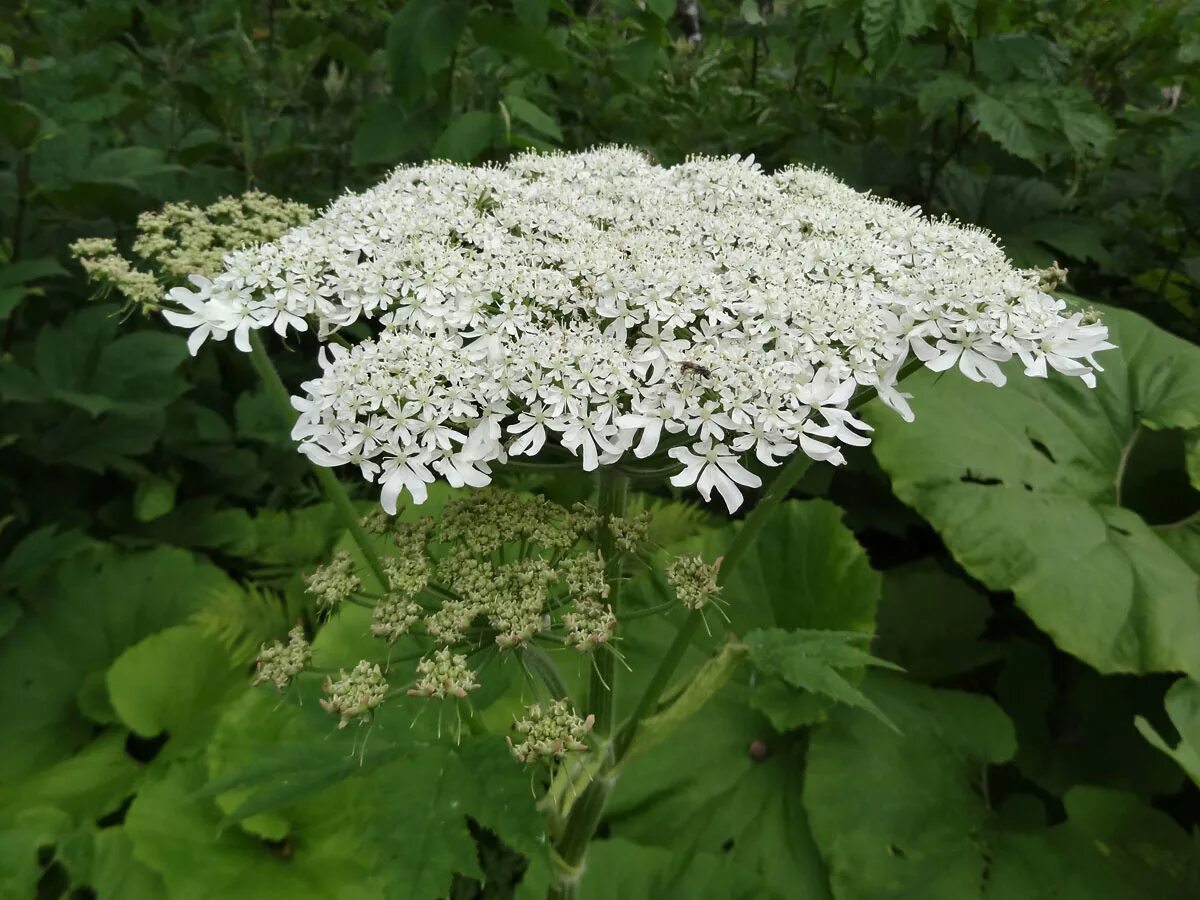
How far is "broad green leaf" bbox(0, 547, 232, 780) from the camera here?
2521 mm

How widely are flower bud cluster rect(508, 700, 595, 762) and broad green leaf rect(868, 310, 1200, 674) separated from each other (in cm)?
146

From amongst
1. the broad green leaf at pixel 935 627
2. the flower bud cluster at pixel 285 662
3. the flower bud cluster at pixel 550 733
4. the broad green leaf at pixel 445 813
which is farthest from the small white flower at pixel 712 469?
the broad green leaf at pixel 935 627

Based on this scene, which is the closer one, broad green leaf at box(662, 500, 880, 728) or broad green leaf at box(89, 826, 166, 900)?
broad green leaf at box(89, 826, 166, 900)

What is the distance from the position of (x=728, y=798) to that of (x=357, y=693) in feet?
5.30

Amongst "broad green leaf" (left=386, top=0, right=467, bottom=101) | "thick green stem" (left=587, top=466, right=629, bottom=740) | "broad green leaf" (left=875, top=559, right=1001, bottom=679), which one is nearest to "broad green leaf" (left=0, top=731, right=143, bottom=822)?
"thick green stem" (left=587, top=466, right=629, bottom=740)

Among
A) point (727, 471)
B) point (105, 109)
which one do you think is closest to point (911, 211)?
point (727, 471)

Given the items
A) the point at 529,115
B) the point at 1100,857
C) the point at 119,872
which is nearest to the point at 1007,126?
the point at 529,115

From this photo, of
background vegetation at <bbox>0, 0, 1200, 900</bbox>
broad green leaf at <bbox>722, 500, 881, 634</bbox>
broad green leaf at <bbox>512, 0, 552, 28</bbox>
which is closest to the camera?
background vegetation at <bbox>0, 0, 1200, 900</bbox>

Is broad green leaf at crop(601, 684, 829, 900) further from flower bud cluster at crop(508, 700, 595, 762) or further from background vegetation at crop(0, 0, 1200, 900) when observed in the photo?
flower bud cluster at crop(508, 700, 595, 762)

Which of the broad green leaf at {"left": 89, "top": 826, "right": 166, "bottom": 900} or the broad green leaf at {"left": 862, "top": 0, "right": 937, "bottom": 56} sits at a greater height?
the broad green leaf at {"left": 862, "top": 0, "right": 937, "bottom": 56}

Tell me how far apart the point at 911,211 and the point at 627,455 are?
922mm

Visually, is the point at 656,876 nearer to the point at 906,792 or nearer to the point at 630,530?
the point at 906,792

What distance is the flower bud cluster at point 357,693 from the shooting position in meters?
1.14

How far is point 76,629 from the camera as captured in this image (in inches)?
106
